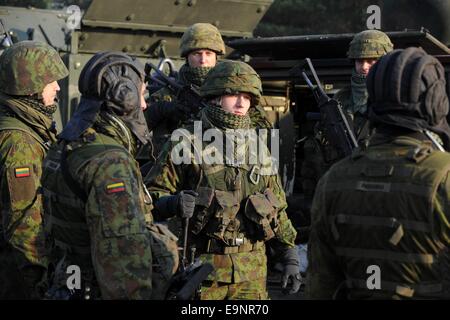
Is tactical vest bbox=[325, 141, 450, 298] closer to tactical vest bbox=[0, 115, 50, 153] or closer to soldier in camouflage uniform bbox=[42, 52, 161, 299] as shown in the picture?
soldier in camouflage uniform bbox=[42, 52, 161, 299]

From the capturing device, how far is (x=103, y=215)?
3.85 metres

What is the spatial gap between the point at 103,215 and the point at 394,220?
1162mm

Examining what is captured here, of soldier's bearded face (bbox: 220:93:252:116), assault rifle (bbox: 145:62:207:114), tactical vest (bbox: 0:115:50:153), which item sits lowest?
tactical vest (bbox: 0:115:50:153)

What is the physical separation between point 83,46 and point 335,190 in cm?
703

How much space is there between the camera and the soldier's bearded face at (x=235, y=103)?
568 cm

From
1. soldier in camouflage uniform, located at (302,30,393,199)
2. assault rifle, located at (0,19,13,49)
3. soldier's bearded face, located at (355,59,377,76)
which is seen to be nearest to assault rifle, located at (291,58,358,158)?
soldier in camouflage uniform, located at (302,30,393,199)

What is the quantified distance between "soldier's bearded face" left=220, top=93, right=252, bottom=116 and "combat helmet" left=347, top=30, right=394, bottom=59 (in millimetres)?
2483

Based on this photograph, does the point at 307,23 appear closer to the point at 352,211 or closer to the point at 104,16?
the point at 104,16

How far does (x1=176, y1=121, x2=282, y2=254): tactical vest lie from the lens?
543 cm

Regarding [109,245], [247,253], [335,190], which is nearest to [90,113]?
[109,245]

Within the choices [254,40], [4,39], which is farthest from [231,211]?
[4,39]

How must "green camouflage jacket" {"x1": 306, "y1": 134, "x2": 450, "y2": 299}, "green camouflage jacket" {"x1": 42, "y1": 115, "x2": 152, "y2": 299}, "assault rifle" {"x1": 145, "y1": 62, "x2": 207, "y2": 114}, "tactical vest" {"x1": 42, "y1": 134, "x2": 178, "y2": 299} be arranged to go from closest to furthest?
1. "green camouflage jacket" {"x1": 306, "y1": 134, "x2": 450, "y2": 299}
2. "green camouflage jacket" {"x1": 42, "y1": 115, "x2": 152, "y2": 299}
3. "tactical vest" {"x1": 42, "y1": 134, "x2": 178, "y2": 299}
4. "assault rifle" {"x1": 145, "y1": 62, "x2": 207, "y2": 114}

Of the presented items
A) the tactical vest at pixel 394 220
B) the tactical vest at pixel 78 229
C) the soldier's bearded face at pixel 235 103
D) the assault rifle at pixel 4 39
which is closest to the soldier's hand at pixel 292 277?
the soldier's bearded face at pixel 235 103
